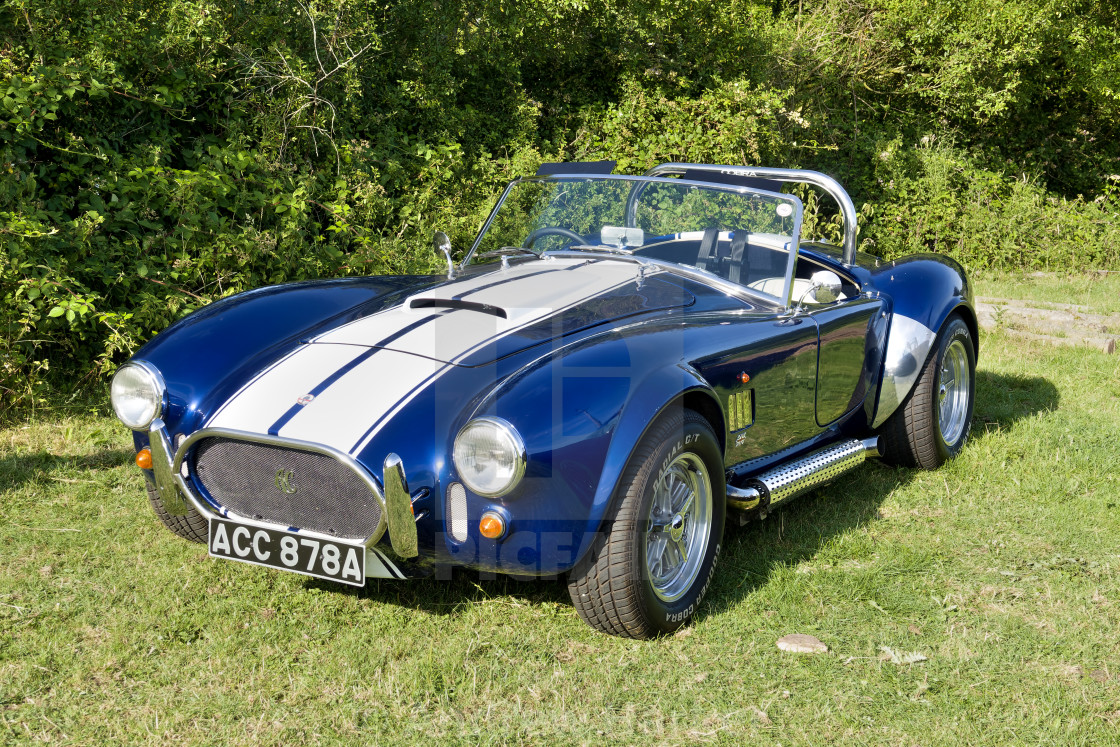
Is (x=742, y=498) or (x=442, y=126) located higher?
(x=442, y=126)

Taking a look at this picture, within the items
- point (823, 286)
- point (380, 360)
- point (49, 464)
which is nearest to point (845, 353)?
point (823, 286)

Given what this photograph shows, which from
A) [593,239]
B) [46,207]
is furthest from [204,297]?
[593,239]

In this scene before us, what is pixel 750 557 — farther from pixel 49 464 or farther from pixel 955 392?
pixel 49 464

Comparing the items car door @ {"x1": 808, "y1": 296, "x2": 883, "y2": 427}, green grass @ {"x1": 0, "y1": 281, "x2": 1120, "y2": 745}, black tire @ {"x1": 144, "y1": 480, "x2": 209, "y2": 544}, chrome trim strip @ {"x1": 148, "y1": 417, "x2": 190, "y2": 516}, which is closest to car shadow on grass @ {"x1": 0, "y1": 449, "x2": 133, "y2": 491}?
green grass @ {"x1": 0, "y1": 281, "x2": 1120, "y2": 745}

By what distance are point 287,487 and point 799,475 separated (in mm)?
1968

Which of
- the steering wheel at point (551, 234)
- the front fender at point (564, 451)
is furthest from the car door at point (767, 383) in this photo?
the steering wheel at point (551, 234)

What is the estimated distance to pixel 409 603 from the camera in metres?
3.34

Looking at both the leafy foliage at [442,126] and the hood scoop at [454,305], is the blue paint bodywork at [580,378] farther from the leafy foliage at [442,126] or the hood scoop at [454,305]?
the leafy foliage at [442,126]

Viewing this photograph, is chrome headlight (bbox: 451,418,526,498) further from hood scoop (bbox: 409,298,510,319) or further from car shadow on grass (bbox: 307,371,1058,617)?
hood scoop (bbox: 409,298,510,319)

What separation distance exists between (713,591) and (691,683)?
25.4 inches

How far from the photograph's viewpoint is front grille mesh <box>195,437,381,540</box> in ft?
9.36

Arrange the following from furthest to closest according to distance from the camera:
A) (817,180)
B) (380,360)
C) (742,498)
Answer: (817,180) → (742,498) → (380,360)

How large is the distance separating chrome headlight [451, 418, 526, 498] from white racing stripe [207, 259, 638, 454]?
0.32 metres

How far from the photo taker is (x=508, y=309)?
3.55 m
